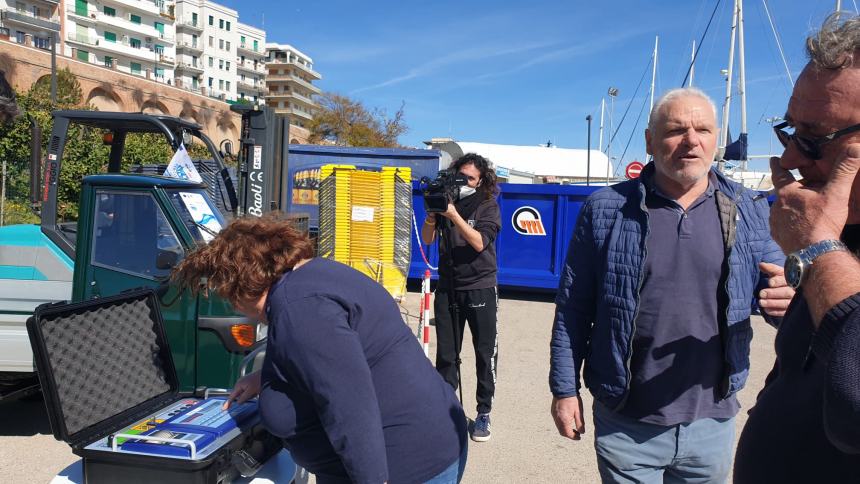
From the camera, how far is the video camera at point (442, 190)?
4090mm

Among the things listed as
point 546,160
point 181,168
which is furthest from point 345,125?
point 181,168

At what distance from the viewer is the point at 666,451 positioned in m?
2.14

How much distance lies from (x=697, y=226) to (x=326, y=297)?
1.39 m

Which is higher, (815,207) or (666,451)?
(815,207)

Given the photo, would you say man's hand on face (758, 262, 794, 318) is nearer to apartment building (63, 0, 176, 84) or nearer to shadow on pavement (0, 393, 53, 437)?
shadow on pavement (0, 393, 53, 437)

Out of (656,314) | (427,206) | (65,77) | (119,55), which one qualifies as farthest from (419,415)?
(119,55)

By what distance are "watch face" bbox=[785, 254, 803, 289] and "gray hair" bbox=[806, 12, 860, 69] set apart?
0.43 meters

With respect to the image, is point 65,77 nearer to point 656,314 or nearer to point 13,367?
point 13,367

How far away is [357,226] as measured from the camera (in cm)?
989

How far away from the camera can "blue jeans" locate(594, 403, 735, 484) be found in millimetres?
2143

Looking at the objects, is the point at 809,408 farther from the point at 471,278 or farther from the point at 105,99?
the point at 105,99

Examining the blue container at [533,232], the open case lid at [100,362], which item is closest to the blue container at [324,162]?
the blue container at [533,232]

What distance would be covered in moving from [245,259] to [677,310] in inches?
59.6

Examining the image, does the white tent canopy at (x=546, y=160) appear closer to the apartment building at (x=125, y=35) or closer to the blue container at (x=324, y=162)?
the blue container at (x=324, y=162)
